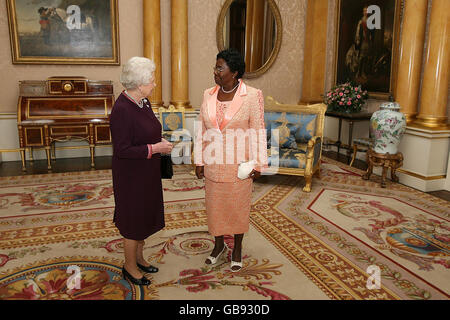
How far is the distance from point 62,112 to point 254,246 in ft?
14.1

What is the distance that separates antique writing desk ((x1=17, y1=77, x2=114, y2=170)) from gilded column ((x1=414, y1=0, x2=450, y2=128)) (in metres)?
4.95

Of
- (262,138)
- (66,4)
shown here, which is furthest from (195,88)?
(262,138)

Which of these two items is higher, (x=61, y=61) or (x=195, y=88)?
(x=61, y=61)

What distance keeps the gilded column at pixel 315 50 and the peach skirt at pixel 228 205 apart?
5862 millimetres

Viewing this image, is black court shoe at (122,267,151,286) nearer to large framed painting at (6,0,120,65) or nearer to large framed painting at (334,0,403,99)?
large framed painting at (6,0,120,65)

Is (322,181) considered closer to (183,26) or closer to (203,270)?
(203,270)

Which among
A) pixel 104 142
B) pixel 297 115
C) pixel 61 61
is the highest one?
pixel 61 61

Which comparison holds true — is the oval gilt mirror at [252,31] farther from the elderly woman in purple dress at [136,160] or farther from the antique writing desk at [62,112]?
the elderly woman in purple dress at [136,160]

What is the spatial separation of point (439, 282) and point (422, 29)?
4003mm

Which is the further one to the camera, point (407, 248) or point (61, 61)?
point (61, 61)

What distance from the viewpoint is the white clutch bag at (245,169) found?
2.70m

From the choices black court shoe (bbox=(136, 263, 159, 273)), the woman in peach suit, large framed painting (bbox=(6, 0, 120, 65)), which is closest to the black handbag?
the woman in peach suit

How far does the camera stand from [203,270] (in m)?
2.98

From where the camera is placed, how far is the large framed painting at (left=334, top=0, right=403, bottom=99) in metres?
6.38
